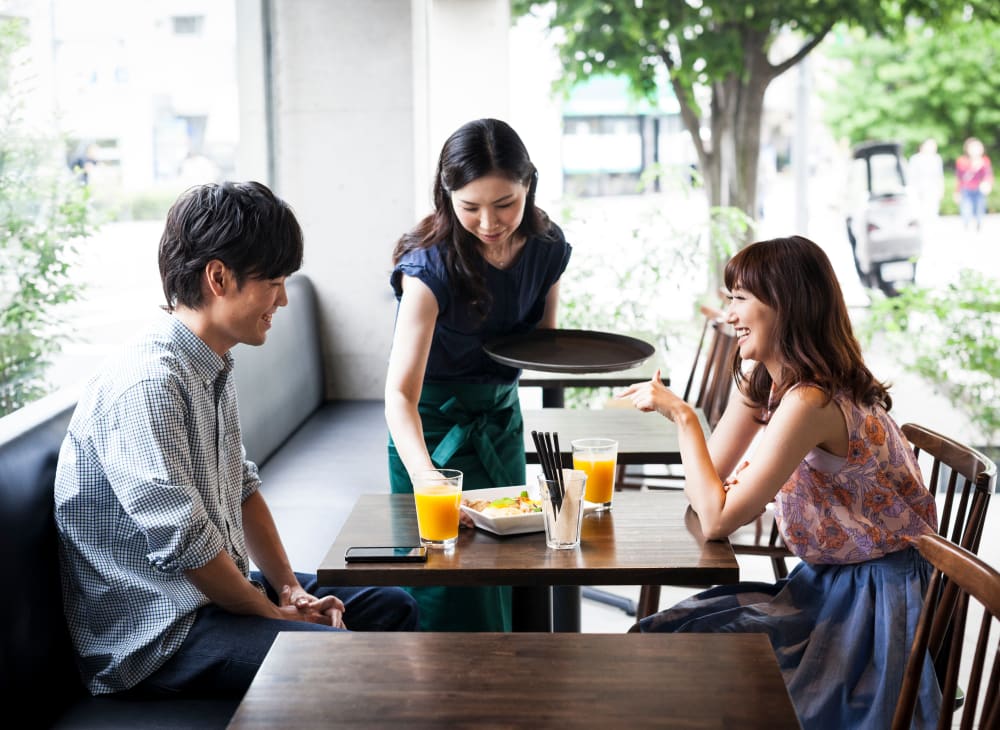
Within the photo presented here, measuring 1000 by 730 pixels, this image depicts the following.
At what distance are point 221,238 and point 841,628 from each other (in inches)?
48.2

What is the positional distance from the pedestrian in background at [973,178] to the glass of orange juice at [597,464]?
4464 millimetres

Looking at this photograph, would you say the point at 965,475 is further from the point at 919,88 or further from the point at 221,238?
the point at 919,88

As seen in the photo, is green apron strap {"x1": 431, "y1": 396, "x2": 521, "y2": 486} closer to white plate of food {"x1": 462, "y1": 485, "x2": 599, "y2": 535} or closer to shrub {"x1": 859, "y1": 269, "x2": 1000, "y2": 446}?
white plate of food {"x1": 462, "y1": 485, "x2": 599, "y2": 535}

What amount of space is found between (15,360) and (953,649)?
2.39 m

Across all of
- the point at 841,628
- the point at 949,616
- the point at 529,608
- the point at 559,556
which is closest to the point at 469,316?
the point at 529,608

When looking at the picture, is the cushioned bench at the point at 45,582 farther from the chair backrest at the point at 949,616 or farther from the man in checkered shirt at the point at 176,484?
the chair backrest at the point at 949,616

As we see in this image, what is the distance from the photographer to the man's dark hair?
1.75 metres

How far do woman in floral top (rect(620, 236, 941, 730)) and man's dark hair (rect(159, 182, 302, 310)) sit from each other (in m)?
0.73

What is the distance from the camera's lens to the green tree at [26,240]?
9.30ft

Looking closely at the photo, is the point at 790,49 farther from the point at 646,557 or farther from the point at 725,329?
the point at 646,557

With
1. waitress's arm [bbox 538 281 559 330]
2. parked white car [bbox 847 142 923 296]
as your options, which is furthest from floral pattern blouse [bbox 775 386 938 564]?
parked white car [bbox 847 142 923 296]

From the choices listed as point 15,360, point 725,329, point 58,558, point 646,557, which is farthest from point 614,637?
point 725,329

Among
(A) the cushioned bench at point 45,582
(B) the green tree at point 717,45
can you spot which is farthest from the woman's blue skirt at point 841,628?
(B) the green tree at point 717,45

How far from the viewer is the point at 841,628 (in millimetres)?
1867
